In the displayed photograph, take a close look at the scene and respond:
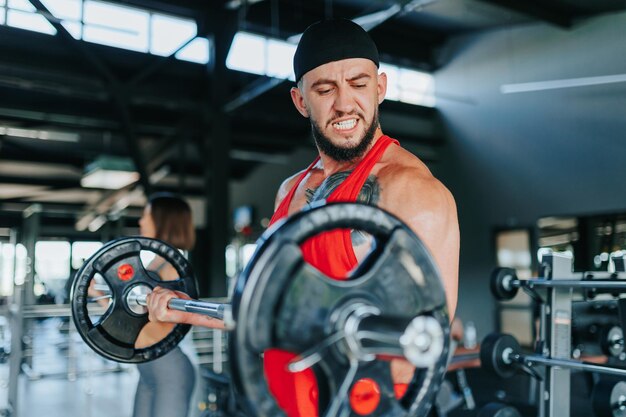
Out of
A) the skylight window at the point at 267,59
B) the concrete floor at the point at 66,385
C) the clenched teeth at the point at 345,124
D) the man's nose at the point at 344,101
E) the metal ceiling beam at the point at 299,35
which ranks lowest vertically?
the concrete floor at the point at 66,385

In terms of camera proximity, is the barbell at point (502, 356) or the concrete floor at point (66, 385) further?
the concrete floor at point (66, 385)

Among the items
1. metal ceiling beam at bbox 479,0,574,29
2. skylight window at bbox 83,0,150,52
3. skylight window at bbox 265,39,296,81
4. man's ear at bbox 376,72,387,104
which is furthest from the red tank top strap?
skylight window at bbox 265,39,296,81

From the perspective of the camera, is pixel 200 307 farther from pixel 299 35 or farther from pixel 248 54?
pixel 248 54

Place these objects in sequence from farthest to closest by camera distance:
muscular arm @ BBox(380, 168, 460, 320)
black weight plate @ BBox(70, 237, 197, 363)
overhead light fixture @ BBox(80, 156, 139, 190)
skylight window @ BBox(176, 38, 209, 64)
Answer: overhead light fixture @ BBox(80, 156, 139, 190)
skylight window @ BBox(176, 38, 209, 64)
black weight plate @ BBox(70, 237, 197, 363)
muscular arm @ BBox(380, 168, 460, 320)

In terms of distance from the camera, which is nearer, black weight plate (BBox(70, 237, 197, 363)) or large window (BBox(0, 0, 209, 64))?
black weight plate (BBox(70, 237, 197, 363))

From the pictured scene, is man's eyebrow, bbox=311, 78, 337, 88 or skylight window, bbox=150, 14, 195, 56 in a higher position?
skylight window, bbox=150, 14, 195, 56

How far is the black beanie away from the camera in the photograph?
108cm

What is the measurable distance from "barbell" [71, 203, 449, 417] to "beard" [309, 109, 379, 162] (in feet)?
1.27

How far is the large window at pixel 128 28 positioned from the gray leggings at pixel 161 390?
84.4 inches

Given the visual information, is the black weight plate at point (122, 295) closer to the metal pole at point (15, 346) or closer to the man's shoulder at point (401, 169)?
the man's shoulder at point (401, 169)

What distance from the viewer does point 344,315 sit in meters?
0.75

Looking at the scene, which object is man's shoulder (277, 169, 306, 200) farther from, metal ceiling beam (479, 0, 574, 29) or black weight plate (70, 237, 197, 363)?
metal ceiling beam (479, 0, 574, 29)

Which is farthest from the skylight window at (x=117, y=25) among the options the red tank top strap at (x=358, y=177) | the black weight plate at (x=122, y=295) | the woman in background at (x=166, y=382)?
the red tank top strap at (x=358, y=177)

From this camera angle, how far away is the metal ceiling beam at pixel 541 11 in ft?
18.7
